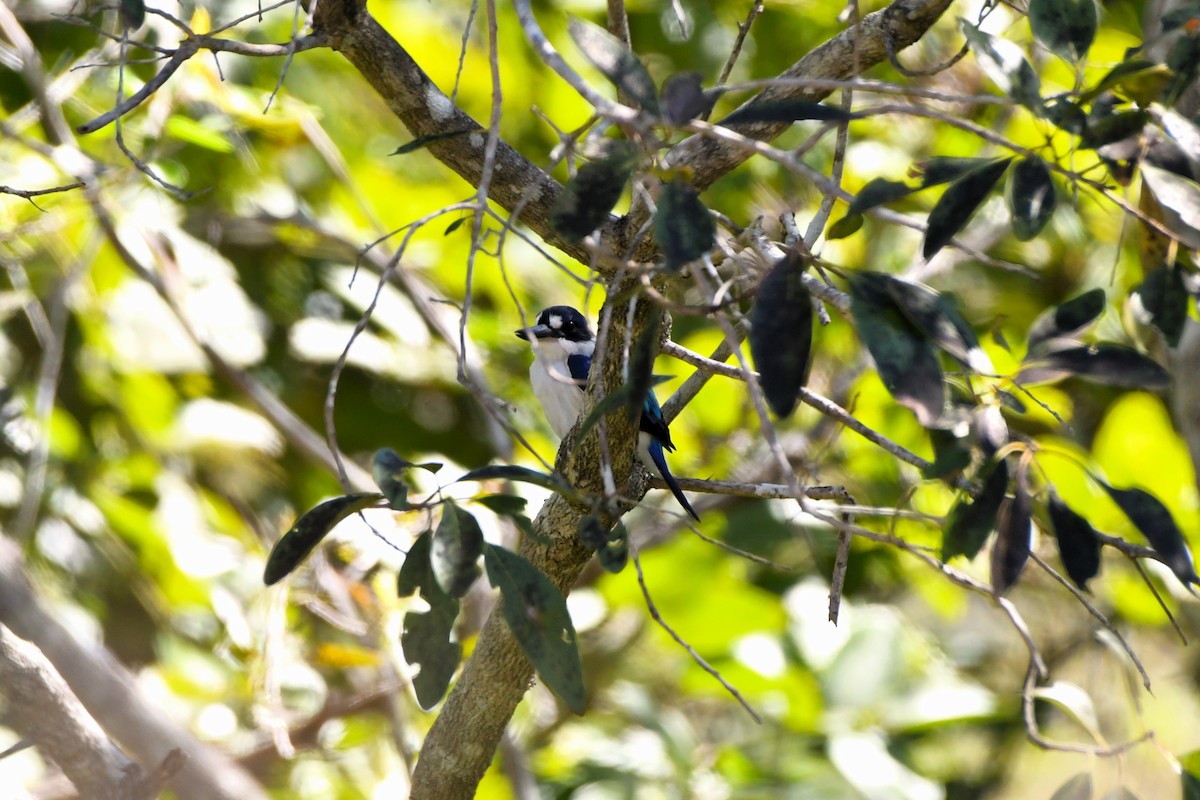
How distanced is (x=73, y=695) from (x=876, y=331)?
1637 millimetres

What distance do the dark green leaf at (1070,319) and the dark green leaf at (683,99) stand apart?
51cm

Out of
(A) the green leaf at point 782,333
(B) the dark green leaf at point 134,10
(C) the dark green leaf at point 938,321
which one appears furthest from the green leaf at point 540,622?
(B) the dark green leaf at point 134,10

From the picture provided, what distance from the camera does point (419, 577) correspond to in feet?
5.08

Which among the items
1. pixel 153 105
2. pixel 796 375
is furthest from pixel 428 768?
pixel 153 105

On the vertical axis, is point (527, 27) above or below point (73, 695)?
above

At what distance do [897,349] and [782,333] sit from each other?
0.45 feet

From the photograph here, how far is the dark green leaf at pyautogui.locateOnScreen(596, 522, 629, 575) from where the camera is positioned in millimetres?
1457

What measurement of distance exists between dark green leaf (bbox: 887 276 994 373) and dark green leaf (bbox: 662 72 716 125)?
0.96 feet

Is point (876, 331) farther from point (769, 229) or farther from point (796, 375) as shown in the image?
point (769, 229)

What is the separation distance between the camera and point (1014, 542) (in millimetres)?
1375

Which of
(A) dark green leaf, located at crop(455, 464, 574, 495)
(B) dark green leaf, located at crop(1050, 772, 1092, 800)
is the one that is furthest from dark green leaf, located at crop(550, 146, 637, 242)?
(B) dark green leaf, located at crop(1050, 772, 1092, 800)

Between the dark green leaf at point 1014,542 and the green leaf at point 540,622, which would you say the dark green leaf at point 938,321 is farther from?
the green leaf at point 540,622

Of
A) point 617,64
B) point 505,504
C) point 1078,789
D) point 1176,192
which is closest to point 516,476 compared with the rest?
point 505,504

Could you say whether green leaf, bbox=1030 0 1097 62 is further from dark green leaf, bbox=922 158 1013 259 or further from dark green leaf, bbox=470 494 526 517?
dark green leaf, bbox=470 494 526 517
